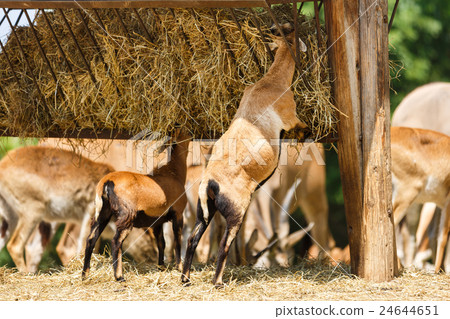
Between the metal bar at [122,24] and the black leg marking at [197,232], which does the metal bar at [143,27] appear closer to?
the metal bar at [122,24]

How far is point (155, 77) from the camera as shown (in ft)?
18.7

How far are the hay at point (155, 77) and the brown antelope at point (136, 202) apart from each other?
379 mm

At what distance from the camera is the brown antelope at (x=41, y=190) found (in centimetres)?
766

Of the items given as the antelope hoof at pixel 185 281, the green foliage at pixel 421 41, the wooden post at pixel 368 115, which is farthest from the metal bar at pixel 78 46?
the green foliage at pixel 421 41

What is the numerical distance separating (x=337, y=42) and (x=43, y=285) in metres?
3.29

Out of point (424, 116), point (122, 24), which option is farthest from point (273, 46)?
point (424, 116)

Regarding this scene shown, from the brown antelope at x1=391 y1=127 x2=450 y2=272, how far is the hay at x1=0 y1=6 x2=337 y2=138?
1.34 meters

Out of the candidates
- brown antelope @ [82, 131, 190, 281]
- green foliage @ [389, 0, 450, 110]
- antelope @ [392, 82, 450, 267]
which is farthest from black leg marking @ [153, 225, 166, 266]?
green foliage @ [389, 0, 450, 110]

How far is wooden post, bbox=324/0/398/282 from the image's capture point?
531 centimetres

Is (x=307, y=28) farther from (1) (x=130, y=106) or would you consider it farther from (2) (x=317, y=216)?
(2) (x=317, y=216)

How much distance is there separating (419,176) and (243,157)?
2.43 meters

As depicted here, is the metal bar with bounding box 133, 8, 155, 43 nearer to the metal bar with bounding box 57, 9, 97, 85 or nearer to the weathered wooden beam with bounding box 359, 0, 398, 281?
the metal bar with bounding box 57, 9, 97, 85

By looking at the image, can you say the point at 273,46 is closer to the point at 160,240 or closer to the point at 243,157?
the point at 243,157
